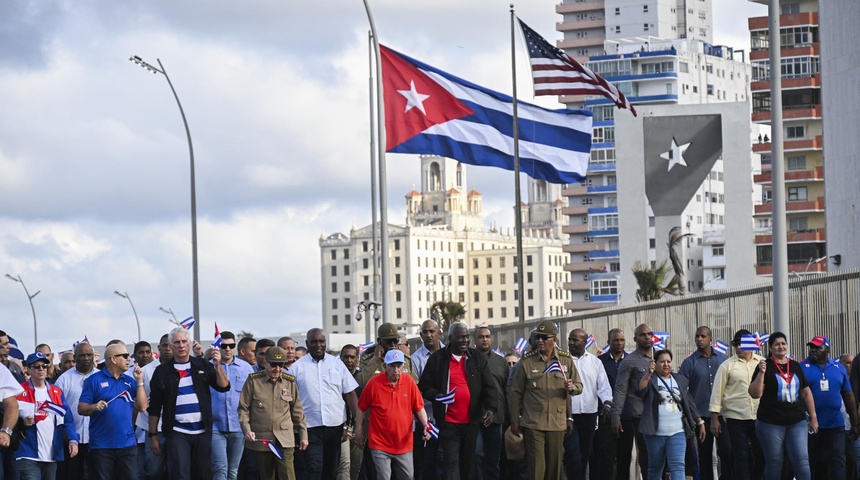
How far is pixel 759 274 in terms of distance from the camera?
10181 centimetres

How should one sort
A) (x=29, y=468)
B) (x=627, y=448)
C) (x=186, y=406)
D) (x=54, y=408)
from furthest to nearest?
(x=627, y=448)
(x=186, y=406)
(x=54, y=408)
(x=29, y=468)

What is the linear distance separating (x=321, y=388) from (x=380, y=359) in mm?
962

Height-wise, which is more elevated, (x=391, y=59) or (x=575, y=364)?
(x=391, y=59)

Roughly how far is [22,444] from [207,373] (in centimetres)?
200

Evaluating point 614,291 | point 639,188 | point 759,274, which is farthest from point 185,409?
point 614,291

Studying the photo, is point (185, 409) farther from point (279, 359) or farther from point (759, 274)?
point (759, 274)

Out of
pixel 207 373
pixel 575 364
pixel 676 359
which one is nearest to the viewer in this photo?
pixel 207 373

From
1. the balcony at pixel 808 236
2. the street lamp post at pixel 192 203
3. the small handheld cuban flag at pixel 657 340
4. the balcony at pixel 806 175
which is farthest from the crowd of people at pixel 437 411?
the balcony at pixel 806 175

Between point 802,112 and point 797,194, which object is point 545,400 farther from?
point 797,194

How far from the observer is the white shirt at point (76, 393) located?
16062 millimetres

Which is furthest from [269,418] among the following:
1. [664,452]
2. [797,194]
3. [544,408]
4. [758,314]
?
[797,194]

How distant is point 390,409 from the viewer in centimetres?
1533

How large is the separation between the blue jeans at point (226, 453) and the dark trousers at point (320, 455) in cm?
76

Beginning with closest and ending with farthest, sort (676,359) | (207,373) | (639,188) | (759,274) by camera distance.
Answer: (207,373), (676,359), (759,274), (639,188)
